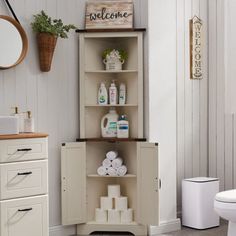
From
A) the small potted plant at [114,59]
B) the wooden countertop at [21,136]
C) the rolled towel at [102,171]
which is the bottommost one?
the rolled towel at [102,171]

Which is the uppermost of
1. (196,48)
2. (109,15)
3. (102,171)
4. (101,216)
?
(109,15)

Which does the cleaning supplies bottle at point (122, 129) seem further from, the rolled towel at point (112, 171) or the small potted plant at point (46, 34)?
the small potted plant at point (46, 34)

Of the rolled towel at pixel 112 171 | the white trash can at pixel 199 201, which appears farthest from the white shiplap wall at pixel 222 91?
the rolled towel at pixel 112 171

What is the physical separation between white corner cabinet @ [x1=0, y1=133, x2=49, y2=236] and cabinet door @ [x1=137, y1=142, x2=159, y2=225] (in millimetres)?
871

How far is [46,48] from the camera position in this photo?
3.60 meters

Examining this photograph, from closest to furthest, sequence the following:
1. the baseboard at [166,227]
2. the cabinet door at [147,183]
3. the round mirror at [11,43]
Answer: the round mirror at [11,43] < the cabinet door at [147,183] < the baseboard at [166,227]

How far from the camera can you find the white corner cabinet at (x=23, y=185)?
312 centimetres

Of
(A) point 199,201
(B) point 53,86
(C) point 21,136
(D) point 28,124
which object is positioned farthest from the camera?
(A) point 199,201

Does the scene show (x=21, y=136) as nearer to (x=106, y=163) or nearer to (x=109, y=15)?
(x=106, y=163)

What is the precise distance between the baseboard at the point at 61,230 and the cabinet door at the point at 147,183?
0.56 m

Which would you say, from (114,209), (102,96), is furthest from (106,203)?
(102,96)

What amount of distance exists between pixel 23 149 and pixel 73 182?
0.76m

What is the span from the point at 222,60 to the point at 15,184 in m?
2.23

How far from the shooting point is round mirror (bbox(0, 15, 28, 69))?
344 centimetres
